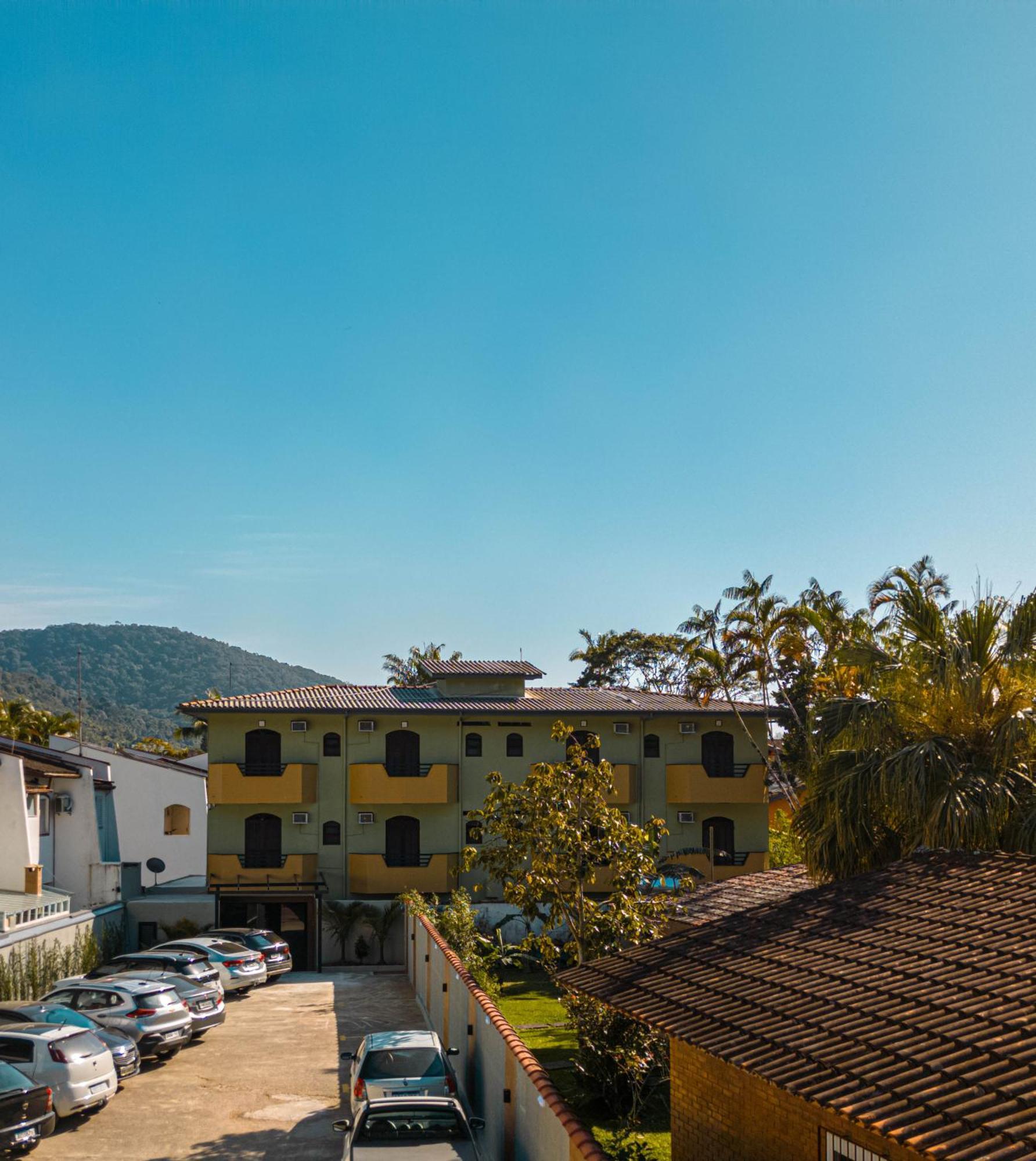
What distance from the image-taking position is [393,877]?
40.6 meters

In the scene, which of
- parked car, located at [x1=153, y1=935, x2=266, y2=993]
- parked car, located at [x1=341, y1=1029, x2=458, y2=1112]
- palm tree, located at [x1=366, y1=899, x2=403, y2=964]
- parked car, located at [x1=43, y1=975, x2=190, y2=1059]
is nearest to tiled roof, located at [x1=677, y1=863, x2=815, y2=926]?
parked car, located at [x1=341, y1=1029, x2=458, y2=1112]

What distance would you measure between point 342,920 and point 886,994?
1276 inches

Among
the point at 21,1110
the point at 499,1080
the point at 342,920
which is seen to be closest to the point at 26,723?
the point at 342,920

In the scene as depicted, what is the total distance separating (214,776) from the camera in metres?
39.8

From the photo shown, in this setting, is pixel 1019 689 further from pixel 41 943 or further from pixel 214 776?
pixel 214 776

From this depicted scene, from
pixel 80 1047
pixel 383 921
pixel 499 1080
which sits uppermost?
pixel 499 1080

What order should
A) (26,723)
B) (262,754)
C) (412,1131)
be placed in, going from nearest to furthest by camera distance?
(412,1131), (262,754), (26,723)

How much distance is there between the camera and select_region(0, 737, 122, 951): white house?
32156 mm

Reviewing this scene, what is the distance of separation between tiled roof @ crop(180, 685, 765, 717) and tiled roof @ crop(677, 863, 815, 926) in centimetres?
2027

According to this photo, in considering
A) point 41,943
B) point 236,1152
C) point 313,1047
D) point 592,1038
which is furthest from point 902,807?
point 41,943

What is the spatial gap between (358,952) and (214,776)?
312 inches

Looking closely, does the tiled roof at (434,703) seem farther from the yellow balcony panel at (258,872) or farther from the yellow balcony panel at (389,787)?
the yellow balcony panel at (258,872)

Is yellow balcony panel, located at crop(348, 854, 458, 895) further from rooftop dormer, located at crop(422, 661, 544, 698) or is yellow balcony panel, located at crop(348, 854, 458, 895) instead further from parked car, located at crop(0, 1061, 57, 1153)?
parked car, located at crop(0, 1061, 57, 1153)

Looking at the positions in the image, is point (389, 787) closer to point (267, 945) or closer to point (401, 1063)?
point (267, 945)
